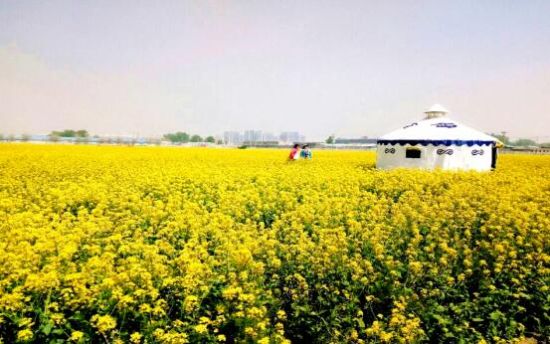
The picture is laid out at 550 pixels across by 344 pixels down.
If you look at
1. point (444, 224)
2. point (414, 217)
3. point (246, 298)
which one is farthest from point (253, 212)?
point (246, 298)

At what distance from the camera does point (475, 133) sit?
25562mm

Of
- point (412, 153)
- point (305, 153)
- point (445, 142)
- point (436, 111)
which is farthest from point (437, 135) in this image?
point (305, 153)

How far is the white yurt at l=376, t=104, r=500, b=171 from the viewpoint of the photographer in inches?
966

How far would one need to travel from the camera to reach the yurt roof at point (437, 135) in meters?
24.6

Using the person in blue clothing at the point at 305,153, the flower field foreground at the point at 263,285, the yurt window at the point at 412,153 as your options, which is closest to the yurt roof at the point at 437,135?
the yurt window at the point at 412,153

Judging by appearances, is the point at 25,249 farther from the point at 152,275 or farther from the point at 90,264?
the point at 152,275

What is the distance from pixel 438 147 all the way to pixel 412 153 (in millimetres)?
1466

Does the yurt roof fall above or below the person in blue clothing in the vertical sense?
above

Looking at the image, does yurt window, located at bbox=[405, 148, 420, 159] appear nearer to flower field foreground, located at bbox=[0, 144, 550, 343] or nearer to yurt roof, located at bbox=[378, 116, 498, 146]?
yurt roof, located at bbox=[378, 116, 498, 146]

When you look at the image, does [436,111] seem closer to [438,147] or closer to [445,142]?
[445,142]

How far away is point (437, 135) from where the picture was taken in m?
25.0

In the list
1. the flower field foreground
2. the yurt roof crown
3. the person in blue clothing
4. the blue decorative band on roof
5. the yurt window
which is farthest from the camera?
the person in blue clothing

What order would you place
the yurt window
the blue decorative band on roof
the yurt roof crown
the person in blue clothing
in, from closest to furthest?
1. the blue decorative band on roof
2. the yurt window
3. the yurt roof crown
4. the person in blue clothing

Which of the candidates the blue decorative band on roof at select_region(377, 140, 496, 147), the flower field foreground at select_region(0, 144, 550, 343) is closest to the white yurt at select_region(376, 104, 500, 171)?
the blue decorative band on roof at select_region(377, 140, 496, 147)
